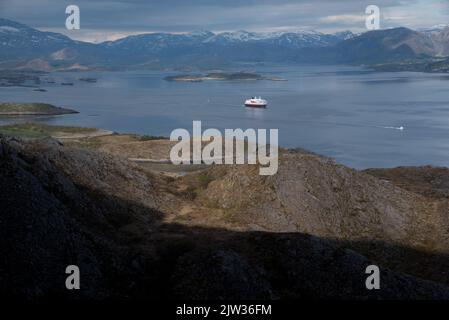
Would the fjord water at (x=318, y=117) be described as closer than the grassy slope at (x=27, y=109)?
Yes

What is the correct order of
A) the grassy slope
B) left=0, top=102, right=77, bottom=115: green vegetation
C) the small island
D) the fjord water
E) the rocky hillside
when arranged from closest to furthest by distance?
1. the rocky hillside
2. the fjord water
3. the small island
4. left=0, top=102, right=77, bottom=115: green vegetation
5. the grassy slope

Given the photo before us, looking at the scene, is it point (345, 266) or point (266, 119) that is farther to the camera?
point (266, 119)

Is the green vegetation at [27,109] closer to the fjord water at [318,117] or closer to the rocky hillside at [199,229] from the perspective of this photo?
the fjord water at [318,117]

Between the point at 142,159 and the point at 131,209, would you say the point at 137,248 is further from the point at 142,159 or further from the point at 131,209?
the point at 142,159

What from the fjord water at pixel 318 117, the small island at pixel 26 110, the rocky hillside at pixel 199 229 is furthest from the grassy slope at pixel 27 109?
the rocky hillside at pixel 199 229

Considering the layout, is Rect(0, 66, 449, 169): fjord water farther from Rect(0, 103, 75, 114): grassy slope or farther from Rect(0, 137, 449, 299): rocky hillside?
Rect(0, 137, 449, 299): rocky hillside

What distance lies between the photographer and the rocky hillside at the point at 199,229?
69.1 feet

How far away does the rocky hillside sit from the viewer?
21.0m

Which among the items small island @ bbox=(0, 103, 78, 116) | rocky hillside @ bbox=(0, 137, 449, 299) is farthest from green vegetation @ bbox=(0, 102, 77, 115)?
rocky hillside @ bbox=(0, 137, 449, 299)
